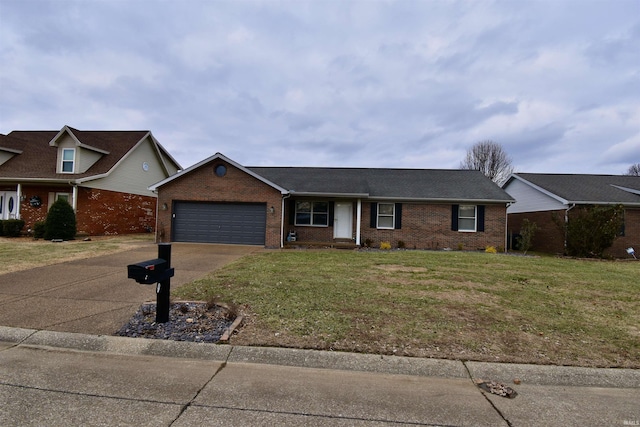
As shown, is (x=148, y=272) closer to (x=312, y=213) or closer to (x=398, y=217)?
(x=312, y=213)

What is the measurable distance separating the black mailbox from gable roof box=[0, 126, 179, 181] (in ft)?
53.3

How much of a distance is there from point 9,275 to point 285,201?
10404 millimetres

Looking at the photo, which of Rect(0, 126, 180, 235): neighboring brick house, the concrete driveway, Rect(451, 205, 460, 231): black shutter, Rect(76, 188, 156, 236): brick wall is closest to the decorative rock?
the concrete driveway

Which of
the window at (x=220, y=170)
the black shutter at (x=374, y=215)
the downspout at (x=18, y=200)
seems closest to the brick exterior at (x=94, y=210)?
the downspout at (x=18, y=200)

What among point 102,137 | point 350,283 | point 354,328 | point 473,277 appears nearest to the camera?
point 354,328

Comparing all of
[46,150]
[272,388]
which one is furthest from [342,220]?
[46,150]

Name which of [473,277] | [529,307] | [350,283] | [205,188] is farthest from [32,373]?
[205,188]

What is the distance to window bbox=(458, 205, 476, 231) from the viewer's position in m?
16.7

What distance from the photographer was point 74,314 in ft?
17.1

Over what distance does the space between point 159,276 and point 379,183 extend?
1515cm

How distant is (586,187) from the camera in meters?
18.3

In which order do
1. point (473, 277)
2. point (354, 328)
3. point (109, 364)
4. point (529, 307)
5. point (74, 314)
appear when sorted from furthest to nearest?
1. point (473, 277)
2. point (529, 307)
3. point (74, 314)
4. point (354, 328)
5. point (109, 364)

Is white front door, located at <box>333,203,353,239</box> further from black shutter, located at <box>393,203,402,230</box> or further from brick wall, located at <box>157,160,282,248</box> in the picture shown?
brick wall, located at <box>157,160,282,248</box>

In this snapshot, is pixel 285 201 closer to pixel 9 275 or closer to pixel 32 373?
pixel 9 275
